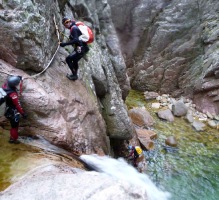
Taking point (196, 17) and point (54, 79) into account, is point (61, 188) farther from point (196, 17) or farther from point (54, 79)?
point (196, 17)

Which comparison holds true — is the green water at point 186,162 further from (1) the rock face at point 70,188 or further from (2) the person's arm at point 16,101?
(2) the person's arm at point 16,101

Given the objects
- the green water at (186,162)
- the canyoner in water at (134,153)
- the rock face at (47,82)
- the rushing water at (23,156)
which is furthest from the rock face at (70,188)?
the green water at (186,162)

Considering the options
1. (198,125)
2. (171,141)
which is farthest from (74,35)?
(198,125)

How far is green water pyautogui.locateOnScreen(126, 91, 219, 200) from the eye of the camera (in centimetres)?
1282

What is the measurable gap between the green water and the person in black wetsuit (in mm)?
7311

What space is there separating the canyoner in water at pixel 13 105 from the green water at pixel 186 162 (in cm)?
839

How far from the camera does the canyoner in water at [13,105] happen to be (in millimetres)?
7254

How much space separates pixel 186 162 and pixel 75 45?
10.1 m

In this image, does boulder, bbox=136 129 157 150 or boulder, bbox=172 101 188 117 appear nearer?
boulder, bbox=136 129 157 150

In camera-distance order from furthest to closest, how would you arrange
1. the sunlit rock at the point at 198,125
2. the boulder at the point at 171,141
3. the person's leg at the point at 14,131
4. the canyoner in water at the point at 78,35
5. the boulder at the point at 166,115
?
the boulder at the point at 166,115 < the sunlit rock at the point at 198,125 < the boulder at the point at 171,141 < the canyoner in water at the point at 78,35 < the person's leg at the point at 14,131

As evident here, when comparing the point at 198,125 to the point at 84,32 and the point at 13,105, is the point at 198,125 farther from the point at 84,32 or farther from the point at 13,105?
the point at 13,105

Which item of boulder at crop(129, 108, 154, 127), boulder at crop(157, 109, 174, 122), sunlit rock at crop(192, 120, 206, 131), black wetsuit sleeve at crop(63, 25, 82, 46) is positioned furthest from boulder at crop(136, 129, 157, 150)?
black wetsuit sleeve at crop(63, 25, 82, 46)

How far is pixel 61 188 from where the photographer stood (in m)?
5.29

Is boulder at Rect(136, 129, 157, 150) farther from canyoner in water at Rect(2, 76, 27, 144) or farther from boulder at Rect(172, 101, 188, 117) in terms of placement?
canyoner in water at Rect(2, 76, 27, 144)
